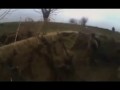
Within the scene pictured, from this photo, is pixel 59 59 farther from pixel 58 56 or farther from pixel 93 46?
pixel 93 46

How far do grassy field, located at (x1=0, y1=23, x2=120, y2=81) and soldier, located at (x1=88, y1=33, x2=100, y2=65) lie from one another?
1.8 inches

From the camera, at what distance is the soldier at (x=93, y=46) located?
2518 millimetres

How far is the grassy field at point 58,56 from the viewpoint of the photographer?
246cm

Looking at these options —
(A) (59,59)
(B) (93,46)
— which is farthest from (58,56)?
(B) (93,46)

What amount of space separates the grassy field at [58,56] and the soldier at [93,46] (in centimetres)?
5

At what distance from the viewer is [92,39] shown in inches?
104

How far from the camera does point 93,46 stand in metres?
2.58

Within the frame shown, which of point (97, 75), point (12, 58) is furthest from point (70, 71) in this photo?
point (12, 58)

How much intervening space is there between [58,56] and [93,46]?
45 cm

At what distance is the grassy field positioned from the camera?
246 centimetres

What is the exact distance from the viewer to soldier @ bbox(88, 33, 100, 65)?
2.52 metres
